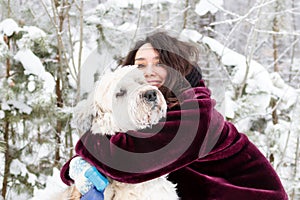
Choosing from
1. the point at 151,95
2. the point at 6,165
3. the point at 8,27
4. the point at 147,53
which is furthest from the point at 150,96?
the point at 6,165

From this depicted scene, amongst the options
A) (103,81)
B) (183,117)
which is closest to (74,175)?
(103,81)

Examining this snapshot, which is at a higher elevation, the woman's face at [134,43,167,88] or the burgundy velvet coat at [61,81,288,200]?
the woman's face at [134,43,167,88]

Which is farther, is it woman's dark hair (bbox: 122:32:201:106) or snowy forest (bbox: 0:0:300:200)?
snowy forest (bbox: 0:0:300:200)

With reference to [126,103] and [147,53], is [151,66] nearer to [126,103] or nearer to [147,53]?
[147,53]

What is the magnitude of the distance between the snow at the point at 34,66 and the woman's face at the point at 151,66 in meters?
2.39

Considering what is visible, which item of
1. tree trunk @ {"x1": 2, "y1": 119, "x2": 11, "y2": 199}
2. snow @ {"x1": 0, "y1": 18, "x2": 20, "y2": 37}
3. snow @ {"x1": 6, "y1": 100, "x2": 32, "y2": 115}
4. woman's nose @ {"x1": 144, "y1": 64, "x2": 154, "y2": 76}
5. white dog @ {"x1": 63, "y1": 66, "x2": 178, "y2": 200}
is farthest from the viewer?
tree trunk @ {"x1": 2, "y1": 119, "x2": 11, "y2": 199}

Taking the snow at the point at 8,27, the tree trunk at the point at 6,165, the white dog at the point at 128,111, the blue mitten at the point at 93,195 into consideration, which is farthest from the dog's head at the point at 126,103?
the tree trunk at the point at 6,165

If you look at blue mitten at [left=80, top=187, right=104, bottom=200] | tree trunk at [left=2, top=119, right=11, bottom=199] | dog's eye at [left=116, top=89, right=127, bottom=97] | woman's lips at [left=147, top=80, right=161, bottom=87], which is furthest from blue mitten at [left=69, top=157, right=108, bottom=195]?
tree trunk at [left=2, top=119, right=11, bottom=199]

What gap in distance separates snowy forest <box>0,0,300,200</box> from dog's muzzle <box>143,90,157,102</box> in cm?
188

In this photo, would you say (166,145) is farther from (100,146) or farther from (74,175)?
(74,175)

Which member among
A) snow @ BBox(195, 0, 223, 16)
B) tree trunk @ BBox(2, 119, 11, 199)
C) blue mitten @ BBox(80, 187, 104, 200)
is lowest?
tree trunk @ BBox(2, 119, 11, 199)

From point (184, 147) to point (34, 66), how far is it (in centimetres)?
293

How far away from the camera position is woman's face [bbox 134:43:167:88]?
85.1 inches

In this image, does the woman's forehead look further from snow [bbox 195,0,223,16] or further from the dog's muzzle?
snow [bbox 195,0,223,16]
